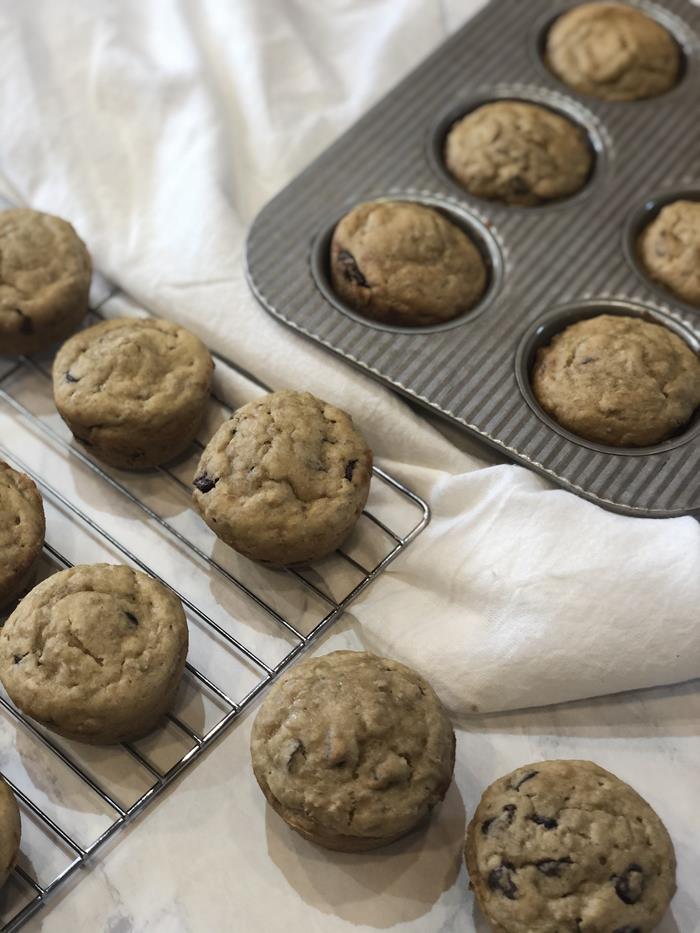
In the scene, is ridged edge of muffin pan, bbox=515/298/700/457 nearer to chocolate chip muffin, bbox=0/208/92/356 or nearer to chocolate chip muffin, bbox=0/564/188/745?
chocolate chip muffin, bbox=0/564/188/745

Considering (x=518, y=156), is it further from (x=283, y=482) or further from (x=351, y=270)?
→ (x=283, y=482)

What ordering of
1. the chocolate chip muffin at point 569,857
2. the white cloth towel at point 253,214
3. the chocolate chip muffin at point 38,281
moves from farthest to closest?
the chocolate chip muffin at point 38,281
the white cloth towel at point 253,214
the chocolate chip muffin at point 569,857

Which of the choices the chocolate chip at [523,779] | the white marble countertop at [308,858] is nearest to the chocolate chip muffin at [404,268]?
the white marble countertop at [308,858]

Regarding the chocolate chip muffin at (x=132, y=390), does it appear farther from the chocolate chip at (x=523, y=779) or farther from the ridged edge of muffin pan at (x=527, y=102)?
the chocolate chip at (x=523, y=779)

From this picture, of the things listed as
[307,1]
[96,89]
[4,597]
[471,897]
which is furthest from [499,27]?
[471,897]

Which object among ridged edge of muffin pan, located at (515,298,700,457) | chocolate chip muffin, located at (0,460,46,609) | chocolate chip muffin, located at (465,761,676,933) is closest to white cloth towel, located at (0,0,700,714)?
ridged edge of muffin pan, located at (515,298,700,457)

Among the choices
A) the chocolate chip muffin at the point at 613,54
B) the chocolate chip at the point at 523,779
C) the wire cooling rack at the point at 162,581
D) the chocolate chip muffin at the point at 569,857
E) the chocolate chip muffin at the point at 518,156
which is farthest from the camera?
the chocolate chip muffin at the point at 613,54

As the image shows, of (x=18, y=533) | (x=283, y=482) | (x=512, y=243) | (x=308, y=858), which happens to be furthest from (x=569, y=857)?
(x=512, y=243)
